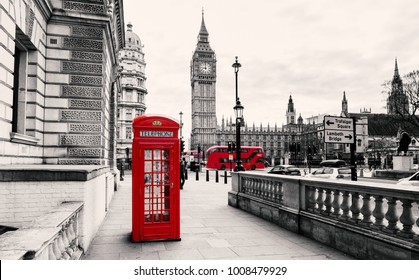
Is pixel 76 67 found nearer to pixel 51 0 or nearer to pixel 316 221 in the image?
pixel 51 0

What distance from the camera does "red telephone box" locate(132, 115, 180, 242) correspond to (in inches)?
237

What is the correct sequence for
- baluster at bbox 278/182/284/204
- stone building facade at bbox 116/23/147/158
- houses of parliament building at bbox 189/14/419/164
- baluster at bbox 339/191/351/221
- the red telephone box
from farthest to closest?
houses of parliament building at bbox 189/14/419/164 < stone building facade at bbox 116/23/147/158 < baluster at bbox 278/182/284/204 < the red telephone box < baluster at bbox 339/191/351/221

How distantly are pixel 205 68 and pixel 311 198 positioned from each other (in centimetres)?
12080

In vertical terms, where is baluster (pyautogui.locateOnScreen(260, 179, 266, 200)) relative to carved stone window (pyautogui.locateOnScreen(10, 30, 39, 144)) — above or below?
below

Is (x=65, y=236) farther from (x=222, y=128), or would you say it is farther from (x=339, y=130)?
(x=222, y=128)

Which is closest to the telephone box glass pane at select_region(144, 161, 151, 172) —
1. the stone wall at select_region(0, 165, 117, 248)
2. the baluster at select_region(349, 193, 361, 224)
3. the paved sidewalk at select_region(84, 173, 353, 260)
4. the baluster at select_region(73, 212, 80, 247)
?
the stone wall at select_region(0, 165, 117, 248)

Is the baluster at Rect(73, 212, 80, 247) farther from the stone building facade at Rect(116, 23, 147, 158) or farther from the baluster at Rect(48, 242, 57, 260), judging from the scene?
the stone building facade at Rect(116, 23, 147, 158)

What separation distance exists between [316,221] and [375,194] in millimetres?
1589

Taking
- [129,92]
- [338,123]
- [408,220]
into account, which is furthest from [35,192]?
[129,92]

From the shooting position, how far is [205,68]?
12381 cm

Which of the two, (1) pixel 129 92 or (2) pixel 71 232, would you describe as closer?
(2) pixel 71 232
